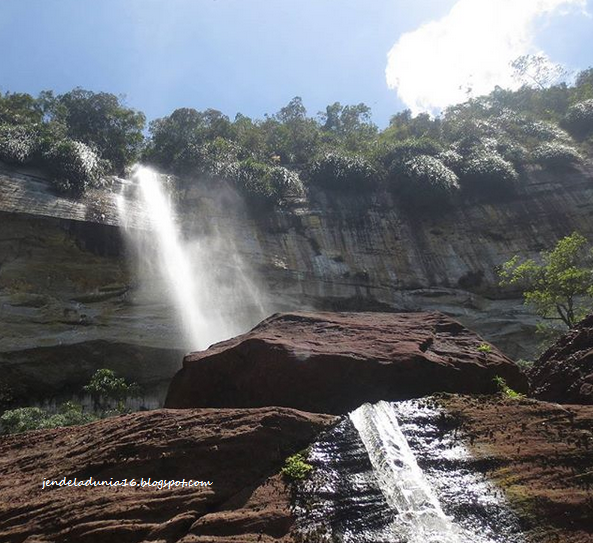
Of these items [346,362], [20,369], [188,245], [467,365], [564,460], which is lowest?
[564,460]

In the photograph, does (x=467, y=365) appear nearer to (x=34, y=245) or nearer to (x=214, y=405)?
(x=214, y=405)

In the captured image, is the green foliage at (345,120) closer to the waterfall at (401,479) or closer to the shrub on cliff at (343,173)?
the shrub on cliff at (343,173)

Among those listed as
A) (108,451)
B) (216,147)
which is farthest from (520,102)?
(108,451)

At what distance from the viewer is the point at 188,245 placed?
1936cm

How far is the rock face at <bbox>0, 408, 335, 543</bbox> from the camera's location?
5.25m

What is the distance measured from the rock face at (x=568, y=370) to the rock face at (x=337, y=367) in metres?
0.54

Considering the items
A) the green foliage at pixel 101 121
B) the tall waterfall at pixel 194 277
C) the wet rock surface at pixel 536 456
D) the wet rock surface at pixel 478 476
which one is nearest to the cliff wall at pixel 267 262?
the tall waterfall at pixel 194 277

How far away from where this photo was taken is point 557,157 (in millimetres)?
24953

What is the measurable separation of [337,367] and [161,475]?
317cm

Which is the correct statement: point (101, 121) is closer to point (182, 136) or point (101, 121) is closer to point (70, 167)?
point (182, 136)

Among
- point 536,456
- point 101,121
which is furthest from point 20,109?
point 536,456

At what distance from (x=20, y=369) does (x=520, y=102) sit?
35.5 metres

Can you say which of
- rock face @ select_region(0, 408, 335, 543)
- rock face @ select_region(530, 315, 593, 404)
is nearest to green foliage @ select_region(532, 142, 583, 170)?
rock face @ select_region(530, 315, 593, 404)

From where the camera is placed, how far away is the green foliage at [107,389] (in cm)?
1450
